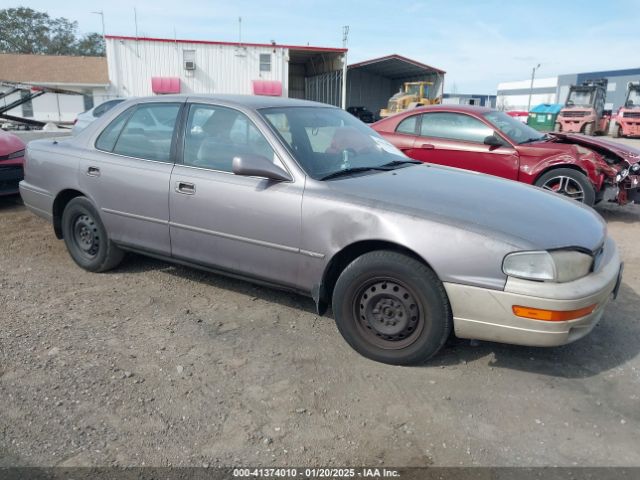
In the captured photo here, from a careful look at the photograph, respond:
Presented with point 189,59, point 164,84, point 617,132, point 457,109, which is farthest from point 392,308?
point 617,132

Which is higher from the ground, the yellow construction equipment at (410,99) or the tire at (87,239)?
the yellow construction equipment at (410,99)

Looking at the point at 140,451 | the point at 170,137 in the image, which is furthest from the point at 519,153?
the point at 140,451

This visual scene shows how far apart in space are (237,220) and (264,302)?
32.3 inches

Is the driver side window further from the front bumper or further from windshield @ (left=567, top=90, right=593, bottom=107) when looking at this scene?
windshield @ (left=567, top=90, right=593, bottom=107)

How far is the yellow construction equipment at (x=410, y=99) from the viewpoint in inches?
1078

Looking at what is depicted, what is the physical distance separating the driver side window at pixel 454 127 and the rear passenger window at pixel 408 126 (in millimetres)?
120

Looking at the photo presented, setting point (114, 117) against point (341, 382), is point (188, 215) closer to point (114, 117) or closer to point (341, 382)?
point (114, 117)

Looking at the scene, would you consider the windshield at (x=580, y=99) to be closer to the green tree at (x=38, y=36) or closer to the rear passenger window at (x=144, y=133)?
the rear passenger window at (x=144, y=133)

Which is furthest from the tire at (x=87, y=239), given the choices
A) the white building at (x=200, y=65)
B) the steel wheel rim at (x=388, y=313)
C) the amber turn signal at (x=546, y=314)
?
the white building at (x=200, y=65)

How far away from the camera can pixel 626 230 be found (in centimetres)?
652

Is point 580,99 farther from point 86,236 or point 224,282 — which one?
point 86,236

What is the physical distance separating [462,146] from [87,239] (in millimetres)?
4812

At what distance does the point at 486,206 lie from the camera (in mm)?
3076

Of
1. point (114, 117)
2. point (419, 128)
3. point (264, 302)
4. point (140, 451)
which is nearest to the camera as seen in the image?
point (140, 451)
